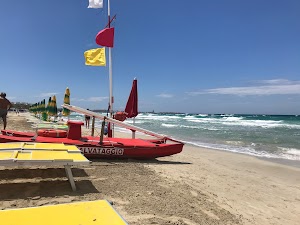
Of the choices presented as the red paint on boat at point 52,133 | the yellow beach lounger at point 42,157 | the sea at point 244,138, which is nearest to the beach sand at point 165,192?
the yellow beach lounger at point 42,157

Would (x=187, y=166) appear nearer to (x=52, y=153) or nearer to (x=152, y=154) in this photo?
(x=152, y=154)

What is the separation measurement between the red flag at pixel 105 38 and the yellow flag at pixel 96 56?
1.04 feet

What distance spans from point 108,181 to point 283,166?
833cm

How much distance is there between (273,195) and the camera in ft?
23.3

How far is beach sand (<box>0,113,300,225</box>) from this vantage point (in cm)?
482

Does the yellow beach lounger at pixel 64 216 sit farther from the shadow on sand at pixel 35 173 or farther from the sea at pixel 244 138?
the sea at pixel 244 138

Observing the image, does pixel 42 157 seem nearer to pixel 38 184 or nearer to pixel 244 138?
pixel 38 184

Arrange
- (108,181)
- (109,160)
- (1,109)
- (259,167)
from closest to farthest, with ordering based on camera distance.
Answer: (108,181)
(109,160)
(259,167)
(1,109)

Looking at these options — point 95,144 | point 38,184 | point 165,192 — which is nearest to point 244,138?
point 95,144

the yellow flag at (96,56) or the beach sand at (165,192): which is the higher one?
the yellow flag at (96,56)

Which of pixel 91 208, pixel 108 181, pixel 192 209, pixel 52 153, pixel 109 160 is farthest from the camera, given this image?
pixel 109 160

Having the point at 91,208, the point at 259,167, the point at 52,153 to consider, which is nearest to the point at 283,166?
the point at 259,167

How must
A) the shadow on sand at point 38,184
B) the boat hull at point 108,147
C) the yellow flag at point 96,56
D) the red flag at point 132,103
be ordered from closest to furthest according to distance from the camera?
the shadow on sand at point 38,184
the boat hull at point 108,147
the red flag at point 132,103
the yellow flag at point 96,56

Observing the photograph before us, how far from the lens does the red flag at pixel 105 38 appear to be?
12.4 meters
